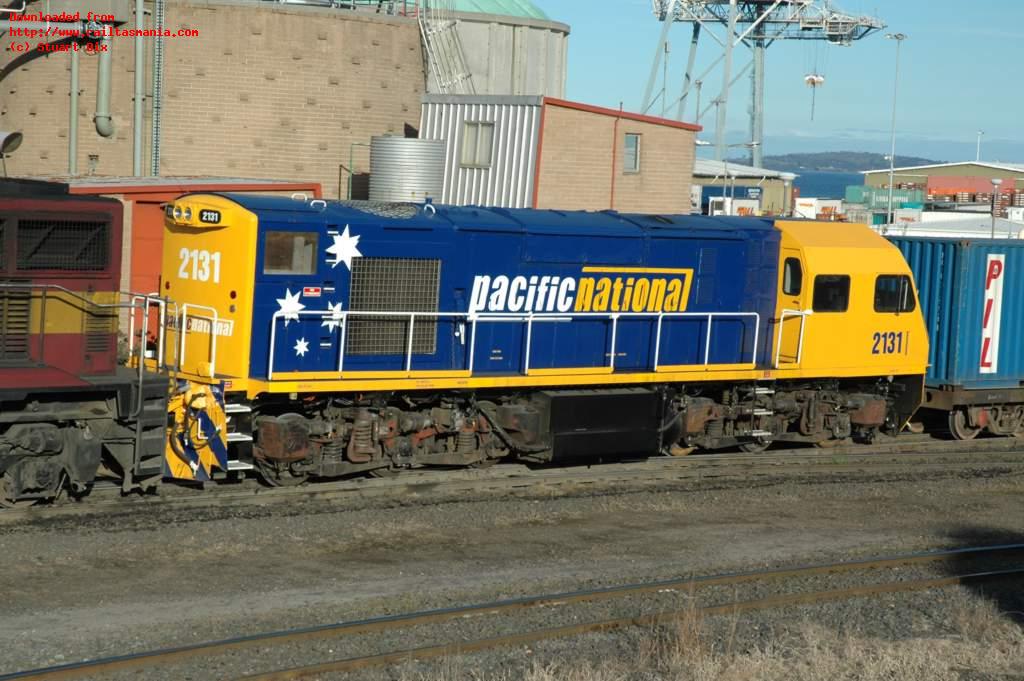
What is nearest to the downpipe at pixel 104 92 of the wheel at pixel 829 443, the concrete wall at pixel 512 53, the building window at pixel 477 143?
the building window at pixel 477 143

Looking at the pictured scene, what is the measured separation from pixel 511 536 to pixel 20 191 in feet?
20.1

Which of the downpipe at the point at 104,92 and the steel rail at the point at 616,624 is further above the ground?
the downpipe at the point at 104,92

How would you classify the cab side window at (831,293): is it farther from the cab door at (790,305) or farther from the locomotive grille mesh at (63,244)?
the locomotive grille mesh at (63,244)

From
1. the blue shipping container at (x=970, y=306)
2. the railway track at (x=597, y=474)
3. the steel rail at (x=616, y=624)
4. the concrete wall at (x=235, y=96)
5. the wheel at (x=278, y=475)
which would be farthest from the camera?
the concrete wall at (x=235, y=96)

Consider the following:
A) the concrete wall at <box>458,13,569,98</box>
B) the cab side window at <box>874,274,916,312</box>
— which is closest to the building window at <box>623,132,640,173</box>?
the concrete wall at <box>458,13,569,98</box>

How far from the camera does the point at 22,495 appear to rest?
41.3 ft

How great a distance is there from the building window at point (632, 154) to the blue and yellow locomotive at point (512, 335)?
36.6ft

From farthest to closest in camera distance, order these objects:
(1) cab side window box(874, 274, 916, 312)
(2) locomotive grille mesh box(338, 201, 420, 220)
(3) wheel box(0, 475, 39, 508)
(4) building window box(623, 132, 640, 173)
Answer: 1. (4) building window box(623, 132, 640, 173)
2. (1) cab side window box(874, 274, 916, 312)
3. (2) locomotive grille mesh box(338, 201, 420, 220)
4. (3) wheel box(0, 475, 39, 508)

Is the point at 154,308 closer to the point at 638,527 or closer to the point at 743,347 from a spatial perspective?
the point at 638,527

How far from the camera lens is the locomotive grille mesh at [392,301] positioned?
589 inches

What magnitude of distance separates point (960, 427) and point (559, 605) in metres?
13.4

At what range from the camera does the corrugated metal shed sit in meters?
27.8

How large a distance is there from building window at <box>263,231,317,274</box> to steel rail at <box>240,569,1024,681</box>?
20.6 ft

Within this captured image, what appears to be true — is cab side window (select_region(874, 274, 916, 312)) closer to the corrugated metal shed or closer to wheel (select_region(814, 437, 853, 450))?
wheel (select_region(814, 437, 853, 450))
